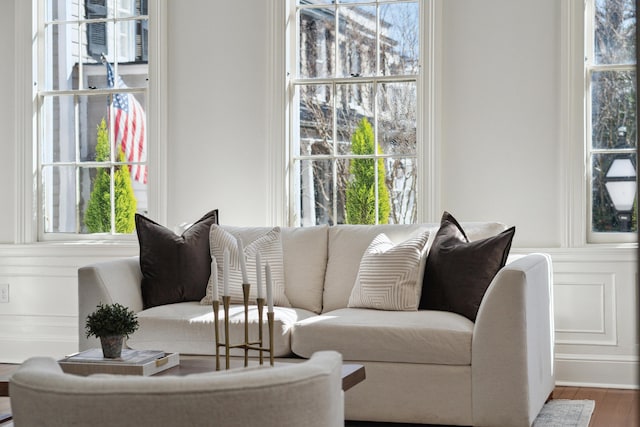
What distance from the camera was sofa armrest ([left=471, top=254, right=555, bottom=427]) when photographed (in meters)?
3.51

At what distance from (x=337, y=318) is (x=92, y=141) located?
2.58 meters

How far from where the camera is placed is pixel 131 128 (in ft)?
18.4

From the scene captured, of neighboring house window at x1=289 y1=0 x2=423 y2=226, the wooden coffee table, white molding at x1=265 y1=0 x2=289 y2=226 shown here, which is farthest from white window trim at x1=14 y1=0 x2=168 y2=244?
the wooden coffee table

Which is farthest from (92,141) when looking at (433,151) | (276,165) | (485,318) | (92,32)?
(485,318)

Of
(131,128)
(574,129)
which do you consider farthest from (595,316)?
(131,128)

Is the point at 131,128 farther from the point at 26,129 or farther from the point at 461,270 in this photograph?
the point at 461,270

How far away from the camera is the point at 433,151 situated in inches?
196

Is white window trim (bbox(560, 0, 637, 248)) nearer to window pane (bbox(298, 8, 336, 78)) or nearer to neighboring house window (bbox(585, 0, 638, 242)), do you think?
neighboring house window (bbox(585, 0, 638, 242))

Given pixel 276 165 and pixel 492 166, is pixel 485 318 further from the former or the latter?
pixel 276 165

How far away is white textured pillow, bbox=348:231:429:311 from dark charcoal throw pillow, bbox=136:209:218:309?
84 centimetres

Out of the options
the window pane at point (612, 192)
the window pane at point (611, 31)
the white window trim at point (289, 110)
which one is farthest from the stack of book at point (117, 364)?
the window pane at point (611, 31)

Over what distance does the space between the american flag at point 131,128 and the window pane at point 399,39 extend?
1.64 meters

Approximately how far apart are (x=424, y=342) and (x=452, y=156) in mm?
1625

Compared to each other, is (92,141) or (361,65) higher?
(361,65)
